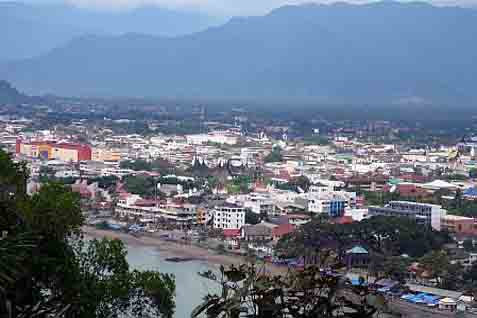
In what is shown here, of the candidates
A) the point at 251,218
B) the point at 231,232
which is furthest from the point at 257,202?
the point at 231,232

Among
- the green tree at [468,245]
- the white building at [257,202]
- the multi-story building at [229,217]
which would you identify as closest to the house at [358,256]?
the green tree at [468,245]

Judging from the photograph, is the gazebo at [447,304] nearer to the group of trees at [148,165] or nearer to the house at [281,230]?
the house at [281,230]

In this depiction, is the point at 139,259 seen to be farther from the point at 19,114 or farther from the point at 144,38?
the point at 144,38

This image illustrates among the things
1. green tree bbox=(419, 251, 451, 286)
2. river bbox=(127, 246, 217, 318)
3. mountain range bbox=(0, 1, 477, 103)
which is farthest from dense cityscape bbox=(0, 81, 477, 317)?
mountain range bbox=(0, 1, 477, 103)

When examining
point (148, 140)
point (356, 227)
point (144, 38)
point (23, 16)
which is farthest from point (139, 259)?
point (23, 16)

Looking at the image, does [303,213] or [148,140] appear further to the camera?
[148,140]
